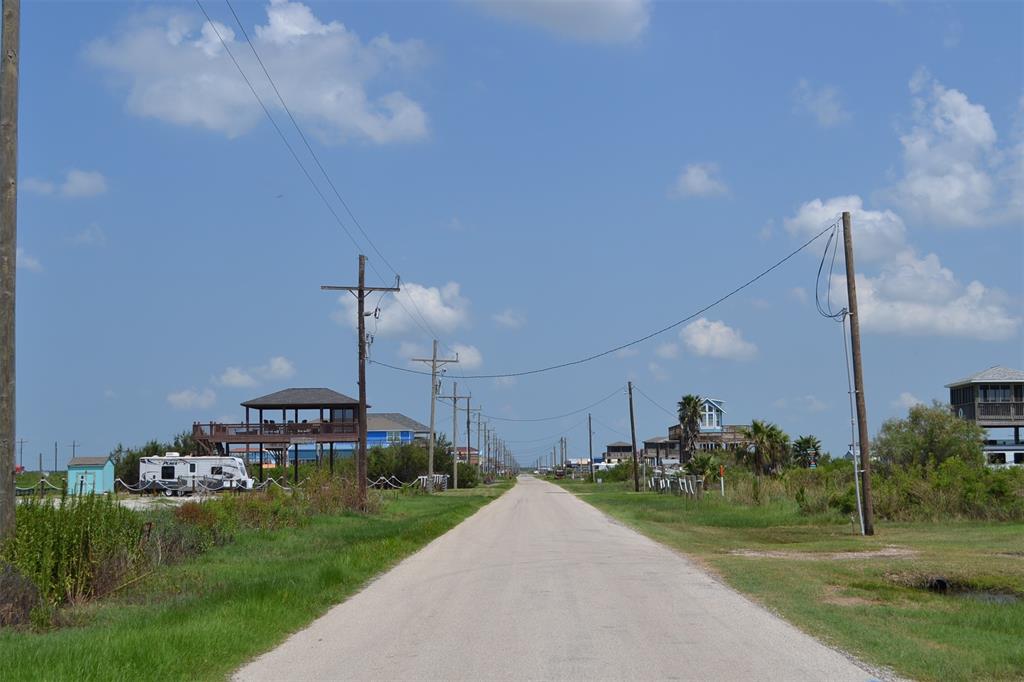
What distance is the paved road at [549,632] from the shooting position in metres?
8.92

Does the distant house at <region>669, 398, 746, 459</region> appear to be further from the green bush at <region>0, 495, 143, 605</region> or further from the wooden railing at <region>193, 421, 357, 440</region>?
the green bush at <region>0, 495, 143, 605</region>

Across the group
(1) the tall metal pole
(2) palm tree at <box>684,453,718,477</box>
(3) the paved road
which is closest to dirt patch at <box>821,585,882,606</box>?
(3) the paved road

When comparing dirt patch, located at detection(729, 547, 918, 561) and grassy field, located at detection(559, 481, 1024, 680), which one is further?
dirt patch, located at detection(729, 547, 918, 561)

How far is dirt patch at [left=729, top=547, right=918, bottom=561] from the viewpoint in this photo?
1994 cm

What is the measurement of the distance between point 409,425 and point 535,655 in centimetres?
13544

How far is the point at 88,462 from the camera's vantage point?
6191cm

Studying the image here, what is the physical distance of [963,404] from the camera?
63375 mm

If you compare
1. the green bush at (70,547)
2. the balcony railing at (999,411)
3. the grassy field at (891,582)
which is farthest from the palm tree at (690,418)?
the green bush at (70,547)

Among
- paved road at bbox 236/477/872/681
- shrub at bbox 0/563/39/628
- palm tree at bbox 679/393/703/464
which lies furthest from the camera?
palm tree at bbox 679/393/703/464

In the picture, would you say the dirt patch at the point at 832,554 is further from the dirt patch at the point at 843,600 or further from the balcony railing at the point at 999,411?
the balcony railing at the point at 999,411

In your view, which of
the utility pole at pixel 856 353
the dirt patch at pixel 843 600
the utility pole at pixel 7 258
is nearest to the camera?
the utility pole at pixel 7 258

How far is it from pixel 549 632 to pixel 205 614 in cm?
399

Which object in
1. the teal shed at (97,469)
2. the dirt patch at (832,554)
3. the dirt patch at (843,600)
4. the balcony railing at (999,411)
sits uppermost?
the balcony railing at (999,411)

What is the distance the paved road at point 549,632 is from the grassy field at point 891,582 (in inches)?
24.2
